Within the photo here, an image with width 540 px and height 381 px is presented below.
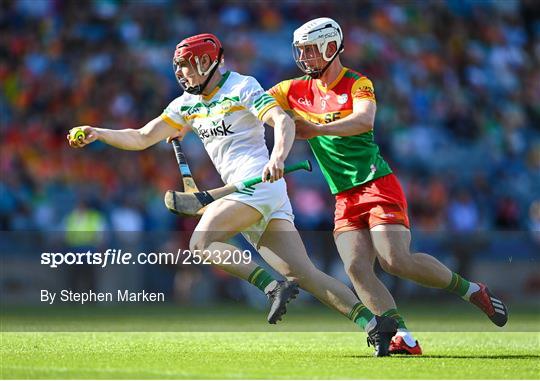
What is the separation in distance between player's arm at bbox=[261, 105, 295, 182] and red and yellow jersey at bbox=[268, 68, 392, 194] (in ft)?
2.27

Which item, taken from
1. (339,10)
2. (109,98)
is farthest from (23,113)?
(339,10)

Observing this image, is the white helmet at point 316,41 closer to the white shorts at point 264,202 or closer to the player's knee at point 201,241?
the white shorts at point 264,202

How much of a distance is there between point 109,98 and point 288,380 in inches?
531

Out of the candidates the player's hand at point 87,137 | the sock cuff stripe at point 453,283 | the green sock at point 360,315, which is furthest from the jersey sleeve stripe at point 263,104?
the sock cuff stripe at point 453,283

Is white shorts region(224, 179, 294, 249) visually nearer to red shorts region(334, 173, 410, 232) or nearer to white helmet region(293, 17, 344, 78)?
red shorts region(334, 173, 410, 232)

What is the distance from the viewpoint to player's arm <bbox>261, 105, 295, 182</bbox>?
8383mm

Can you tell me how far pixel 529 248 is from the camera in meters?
18.9

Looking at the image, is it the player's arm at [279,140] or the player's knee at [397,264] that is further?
the player's knee at [397,264]

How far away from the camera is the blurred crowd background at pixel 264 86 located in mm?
18688

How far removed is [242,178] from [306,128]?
67 cm

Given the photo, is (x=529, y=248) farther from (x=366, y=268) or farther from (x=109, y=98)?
(x=366, y=268)

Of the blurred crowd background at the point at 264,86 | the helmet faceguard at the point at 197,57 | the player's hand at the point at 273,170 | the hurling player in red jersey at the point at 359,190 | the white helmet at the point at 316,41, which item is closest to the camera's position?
the player's hand at the point at 273,170

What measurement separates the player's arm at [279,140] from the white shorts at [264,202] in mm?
587

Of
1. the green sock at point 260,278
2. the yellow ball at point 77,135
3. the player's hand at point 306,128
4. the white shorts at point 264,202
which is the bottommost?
the green sock at point 260,278
